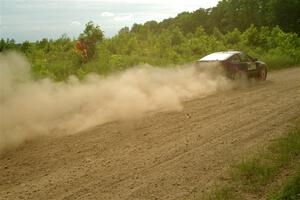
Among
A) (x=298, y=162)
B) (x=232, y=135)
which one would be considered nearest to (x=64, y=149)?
(x=232, y=135)

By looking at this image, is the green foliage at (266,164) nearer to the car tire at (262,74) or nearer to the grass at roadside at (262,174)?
the grass at roadside at (262,174)

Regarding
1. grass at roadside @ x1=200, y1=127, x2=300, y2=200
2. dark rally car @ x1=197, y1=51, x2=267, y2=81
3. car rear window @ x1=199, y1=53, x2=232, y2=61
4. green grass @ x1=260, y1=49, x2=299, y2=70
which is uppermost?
car rear window @ x1=199, y1=53, x2=232, y2=61

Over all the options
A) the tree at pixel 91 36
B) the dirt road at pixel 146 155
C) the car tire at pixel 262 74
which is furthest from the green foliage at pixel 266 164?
the tree at pixel 91 36

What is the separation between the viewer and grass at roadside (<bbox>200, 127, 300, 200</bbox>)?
20.3 feet

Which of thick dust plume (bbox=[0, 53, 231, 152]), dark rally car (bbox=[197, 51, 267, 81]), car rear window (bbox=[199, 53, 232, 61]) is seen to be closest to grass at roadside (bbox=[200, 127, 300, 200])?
thick dust plume (bbox=[0, 53, 231, 152])

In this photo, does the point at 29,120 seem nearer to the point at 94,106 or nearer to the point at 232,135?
the point at 94,106

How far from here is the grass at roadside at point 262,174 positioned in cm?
619

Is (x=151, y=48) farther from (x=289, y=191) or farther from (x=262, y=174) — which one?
(x=289, y=191)

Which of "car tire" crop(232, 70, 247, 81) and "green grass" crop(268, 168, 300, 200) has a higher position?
"car tire" crop(232, 70, 247, 81)

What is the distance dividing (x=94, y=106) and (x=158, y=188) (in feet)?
19.8

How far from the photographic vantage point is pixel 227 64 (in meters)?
16.0

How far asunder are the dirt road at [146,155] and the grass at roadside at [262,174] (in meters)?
0.32

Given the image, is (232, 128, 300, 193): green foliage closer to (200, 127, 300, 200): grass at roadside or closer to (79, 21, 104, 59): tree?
(200, 127, 300, 200): grass at roadside

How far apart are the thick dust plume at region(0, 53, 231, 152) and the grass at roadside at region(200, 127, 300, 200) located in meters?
4.33
